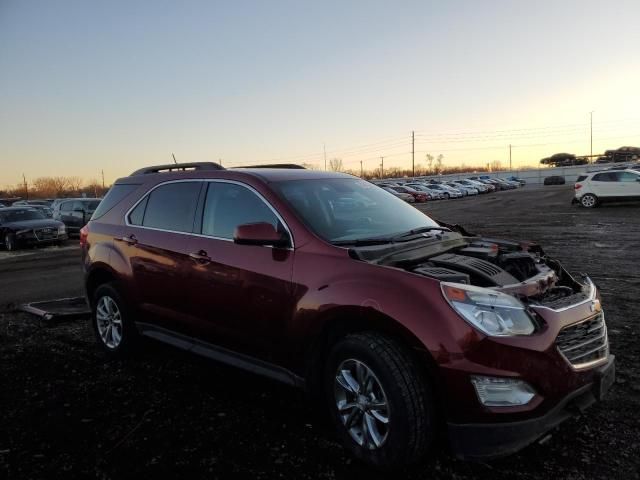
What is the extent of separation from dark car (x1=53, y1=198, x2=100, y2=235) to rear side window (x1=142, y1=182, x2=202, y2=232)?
705 inches

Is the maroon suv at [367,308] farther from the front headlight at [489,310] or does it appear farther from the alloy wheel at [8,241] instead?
the alloy wheel at [8,241]

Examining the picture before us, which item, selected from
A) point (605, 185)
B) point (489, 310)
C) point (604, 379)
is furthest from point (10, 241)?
point (605, 185)

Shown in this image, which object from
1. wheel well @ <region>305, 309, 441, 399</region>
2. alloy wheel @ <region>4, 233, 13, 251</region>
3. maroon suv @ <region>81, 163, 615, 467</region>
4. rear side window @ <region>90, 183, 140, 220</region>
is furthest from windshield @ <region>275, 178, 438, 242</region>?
alloy wheel @ <region>4, 233, 13, 251</region>

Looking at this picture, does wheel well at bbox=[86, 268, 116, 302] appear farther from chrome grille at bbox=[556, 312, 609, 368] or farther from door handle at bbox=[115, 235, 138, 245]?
chrome grille at bbox=[556, 312, 609, 368]

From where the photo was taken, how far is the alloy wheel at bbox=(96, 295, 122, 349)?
5.05 meters

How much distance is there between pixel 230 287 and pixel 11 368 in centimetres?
270

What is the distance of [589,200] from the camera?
2480cm

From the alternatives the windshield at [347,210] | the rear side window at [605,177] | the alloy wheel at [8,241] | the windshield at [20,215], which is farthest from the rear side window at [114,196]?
the rear side window at [605,177]

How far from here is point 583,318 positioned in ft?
9.89

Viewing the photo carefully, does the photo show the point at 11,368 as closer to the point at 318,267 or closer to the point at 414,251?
the point at 318,267

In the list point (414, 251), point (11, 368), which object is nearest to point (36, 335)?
point (11, 368)

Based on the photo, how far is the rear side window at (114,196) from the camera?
17.1 feet

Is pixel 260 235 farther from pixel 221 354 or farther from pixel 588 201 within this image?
pixel 588 201

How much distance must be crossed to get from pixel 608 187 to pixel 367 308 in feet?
82.4
